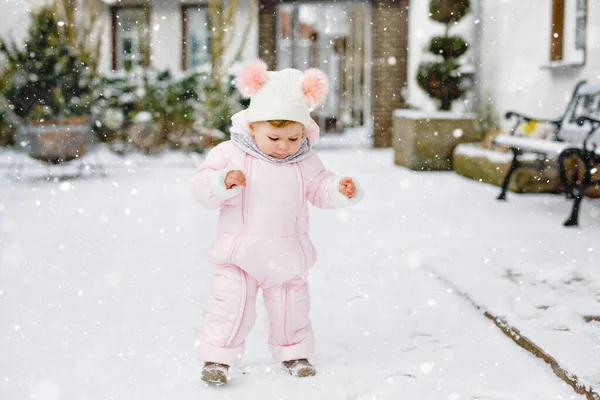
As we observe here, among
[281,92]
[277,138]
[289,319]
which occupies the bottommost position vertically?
[289,319]

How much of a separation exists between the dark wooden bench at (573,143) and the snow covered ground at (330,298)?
331 mm

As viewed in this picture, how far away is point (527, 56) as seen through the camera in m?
10.3

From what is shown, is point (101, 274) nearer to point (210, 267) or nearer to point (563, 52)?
point (210, 267)

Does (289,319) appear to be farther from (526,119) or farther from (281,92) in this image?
(526,119)

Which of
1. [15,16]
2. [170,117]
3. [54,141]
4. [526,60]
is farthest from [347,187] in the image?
[15,16]

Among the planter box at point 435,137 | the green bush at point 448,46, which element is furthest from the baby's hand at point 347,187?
the green bush at point 448,46

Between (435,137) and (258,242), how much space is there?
27.5ft

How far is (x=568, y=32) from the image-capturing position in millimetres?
9141

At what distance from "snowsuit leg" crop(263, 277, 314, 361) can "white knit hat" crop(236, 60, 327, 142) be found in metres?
0.61

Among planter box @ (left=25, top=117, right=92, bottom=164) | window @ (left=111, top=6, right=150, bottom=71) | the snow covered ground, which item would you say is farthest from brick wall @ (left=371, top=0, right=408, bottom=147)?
the snow covered ground

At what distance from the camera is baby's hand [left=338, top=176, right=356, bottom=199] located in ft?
9.41

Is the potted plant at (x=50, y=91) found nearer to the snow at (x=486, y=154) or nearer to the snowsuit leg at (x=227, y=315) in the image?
the snow at (x=486, y=154)

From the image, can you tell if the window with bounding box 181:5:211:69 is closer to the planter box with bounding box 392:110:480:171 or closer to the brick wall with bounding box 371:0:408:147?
the brick wall with bounding box 371:0:408:147

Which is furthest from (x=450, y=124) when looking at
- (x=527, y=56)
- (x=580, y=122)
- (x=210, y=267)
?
(x=210, y=267)
